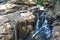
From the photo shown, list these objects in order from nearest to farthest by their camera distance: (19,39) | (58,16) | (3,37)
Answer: (3,37) → (19,39) → (58,16)

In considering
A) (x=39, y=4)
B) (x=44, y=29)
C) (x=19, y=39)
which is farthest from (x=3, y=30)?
(x=39, y=4)

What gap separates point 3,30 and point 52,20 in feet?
9.36

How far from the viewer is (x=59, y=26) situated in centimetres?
700

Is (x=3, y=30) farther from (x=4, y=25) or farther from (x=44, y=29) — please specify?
Result: (x=44, y=29)

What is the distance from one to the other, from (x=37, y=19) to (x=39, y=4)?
76.6 inches

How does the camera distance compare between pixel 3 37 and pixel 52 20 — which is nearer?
pixel 3 37

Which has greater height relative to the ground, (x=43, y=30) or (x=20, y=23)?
(x=20, y=23)

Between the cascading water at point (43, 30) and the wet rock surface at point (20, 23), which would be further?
the cascading water at point (43, 30)

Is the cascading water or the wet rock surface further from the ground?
the wet rock surface

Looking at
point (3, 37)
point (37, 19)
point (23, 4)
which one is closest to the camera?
point (3, 37)

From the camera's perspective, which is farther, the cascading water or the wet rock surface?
the cascading water

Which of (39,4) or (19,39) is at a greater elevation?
(39,4)

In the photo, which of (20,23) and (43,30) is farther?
(43,30)

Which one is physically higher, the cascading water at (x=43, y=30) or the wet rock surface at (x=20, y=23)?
the wet rock surface at (x=20, y=23)
